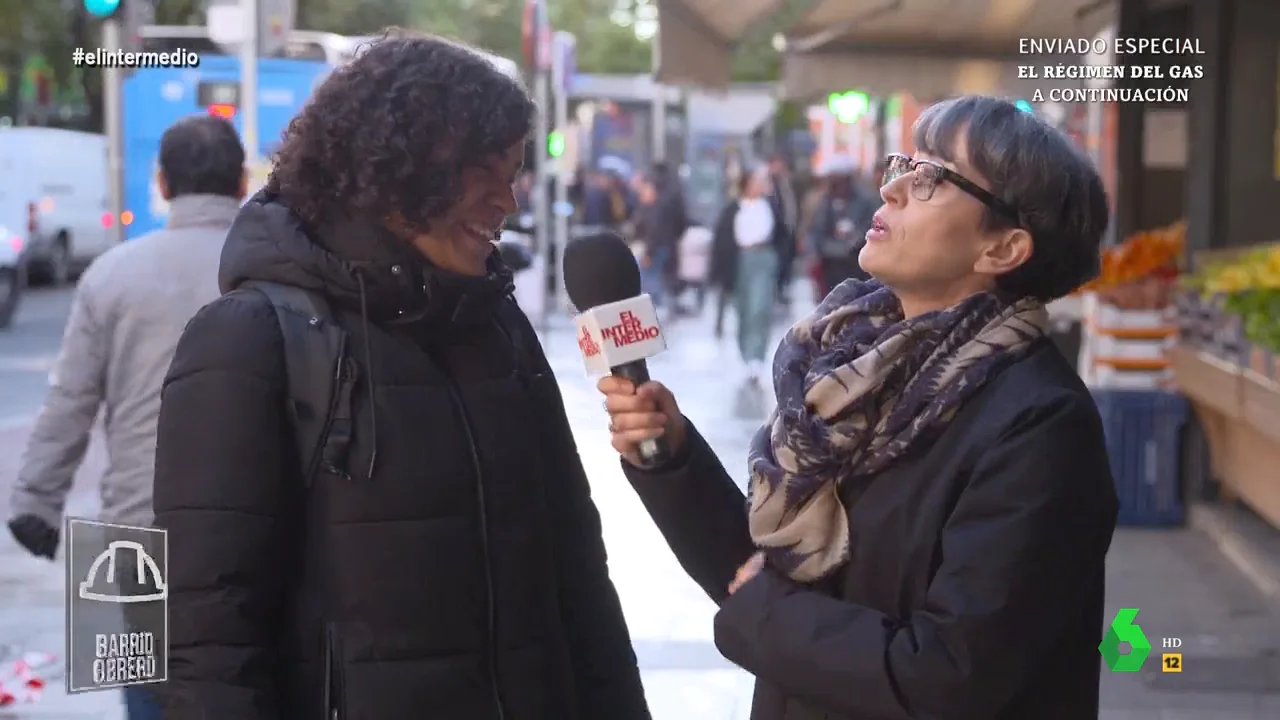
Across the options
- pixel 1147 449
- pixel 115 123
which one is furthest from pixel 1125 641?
pixel 115 123

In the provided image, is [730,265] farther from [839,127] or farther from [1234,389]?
[839,127]

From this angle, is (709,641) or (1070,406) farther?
(709,641)

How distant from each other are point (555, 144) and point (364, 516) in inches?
789

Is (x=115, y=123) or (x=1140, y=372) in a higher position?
(x=115, y=123)

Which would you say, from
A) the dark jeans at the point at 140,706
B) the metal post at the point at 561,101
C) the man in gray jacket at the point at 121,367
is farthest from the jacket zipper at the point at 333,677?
the metal post at the point at 561,101

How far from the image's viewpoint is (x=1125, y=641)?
6793 mm

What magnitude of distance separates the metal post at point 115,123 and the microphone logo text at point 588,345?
6392 millimetres

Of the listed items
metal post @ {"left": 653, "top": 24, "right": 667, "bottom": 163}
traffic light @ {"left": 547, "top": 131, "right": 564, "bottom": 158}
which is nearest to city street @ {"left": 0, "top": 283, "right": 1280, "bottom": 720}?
traffic light @ {"left": 547, "top": 131, "right": 564, "bottom": 158}

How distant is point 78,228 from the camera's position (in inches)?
1108

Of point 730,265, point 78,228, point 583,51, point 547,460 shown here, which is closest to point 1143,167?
point 730,265

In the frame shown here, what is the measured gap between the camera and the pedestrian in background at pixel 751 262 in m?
14.7

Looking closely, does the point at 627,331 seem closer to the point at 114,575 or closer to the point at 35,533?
the point at 114,575

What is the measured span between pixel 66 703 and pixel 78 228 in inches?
925

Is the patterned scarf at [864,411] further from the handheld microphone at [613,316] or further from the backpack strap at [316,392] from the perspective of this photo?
the backpack strap at [316,392]
